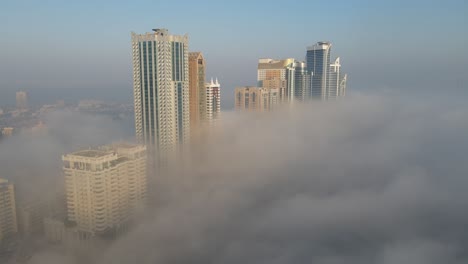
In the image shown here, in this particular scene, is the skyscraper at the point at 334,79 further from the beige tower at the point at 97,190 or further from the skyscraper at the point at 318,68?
the beige tower at the point at 97,190

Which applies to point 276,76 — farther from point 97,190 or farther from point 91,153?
point 97,190

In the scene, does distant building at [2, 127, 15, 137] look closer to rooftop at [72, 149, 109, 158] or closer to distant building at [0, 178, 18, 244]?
distant building at [0, 178, 18, 244]

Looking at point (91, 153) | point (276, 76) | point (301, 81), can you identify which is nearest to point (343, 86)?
point (301, 81)

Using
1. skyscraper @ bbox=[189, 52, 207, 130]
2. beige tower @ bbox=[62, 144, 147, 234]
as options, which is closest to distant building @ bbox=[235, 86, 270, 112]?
skyscraper @ bbox=[189, 52, 207, 130]

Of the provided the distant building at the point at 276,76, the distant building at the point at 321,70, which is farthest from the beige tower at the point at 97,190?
the distant building at the point at 321,70

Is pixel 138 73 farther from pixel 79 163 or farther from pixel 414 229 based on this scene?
pixel 414 229

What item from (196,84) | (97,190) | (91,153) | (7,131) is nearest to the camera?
(97,190)
